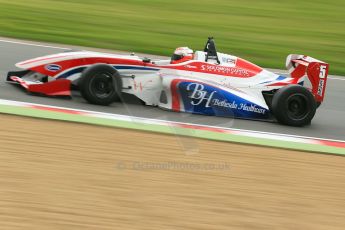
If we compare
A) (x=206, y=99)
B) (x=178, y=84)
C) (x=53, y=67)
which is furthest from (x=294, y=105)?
(x=53, y=67)

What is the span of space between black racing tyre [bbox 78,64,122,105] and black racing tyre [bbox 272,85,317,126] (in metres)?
2.32

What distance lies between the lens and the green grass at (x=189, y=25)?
14442mm

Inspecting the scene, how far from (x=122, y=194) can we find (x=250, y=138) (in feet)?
9.60

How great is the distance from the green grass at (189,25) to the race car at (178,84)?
4.33 m

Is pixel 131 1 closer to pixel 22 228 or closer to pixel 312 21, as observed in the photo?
pixel 312 21

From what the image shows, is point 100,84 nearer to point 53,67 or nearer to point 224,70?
point 53,67

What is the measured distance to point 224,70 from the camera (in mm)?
9391

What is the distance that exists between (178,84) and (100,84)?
111cm

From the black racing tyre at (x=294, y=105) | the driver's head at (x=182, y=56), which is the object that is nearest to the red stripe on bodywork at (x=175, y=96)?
the driver's head at (x=182, y=56)

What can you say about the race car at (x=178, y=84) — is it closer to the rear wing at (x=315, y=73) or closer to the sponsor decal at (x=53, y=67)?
the sponsor decal at (x=53, y=67)

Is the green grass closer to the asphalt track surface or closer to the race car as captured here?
the asphalt track surface

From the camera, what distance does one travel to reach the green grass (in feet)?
47.4

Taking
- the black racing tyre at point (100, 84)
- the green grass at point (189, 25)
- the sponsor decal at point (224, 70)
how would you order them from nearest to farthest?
the black racing tyre at point (100, 84)
the sponsor decal at point (224, 70)
the green grass at point (189, 25)

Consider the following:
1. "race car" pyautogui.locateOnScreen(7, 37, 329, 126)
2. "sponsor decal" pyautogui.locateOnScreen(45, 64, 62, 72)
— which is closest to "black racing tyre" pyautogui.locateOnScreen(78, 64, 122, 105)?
"race car" pyautogui.locateOnScreen(7, 37, 329, 126)
